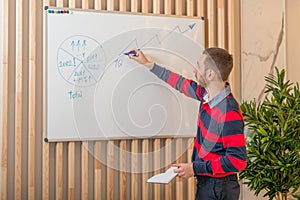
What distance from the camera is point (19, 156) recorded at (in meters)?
2.61

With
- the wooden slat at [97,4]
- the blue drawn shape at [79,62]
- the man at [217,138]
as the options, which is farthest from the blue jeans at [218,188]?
the wooden slat at [97,4]

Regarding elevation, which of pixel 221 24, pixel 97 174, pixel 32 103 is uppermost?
pixel 221 24

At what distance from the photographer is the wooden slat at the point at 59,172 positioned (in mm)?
2674

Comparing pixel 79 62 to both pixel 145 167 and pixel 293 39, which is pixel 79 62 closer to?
pixel 145 167

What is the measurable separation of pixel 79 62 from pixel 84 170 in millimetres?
650

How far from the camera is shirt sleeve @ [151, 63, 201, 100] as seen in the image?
103 inches

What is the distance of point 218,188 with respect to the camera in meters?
2.22

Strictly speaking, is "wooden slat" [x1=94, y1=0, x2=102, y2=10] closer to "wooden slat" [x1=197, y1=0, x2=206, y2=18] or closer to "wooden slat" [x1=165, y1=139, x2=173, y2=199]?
"wooden slat" [x1=197, y1=0, x2=206, y2=18]

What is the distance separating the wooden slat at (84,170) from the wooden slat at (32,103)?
284 mm

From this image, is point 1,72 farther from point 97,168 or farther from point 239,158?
point 239,158

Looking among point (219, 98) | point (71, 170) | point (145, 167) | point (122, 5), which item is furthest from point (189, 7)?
point (71, 170)

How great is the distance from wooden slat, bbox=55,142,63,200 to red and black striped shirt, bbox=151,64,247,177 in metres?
0.84

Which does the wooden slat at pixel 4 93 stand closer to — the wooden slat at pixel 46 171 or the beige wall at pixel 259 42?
the wooden slat at pixel 46 171

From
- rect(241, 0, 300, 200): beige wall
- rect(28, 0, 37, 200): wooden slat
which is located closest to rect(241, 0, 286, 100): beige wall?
rect(241, 0, 300, 200): beige wall
